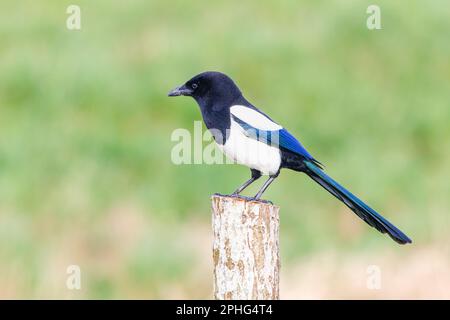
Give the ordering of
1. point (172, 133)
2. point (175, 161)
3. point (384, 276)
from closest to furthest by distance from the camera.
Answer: point (384, 276) < point (175, 161) < point (172, 133)

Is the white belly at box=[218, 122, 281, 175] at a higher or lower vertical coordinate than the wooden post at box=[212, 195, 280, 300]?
higher

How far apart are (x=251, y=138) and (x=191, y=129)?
5318mm

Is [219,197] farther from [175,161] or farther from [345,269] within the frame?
[175,161]

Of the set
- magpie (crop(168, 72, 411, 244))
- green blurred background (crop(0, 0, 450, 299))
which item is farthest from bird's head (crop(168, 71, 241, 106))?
green blurred background (crop(0, 0, 450, 299))

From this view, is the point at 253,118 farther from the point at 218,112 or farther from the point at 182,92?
the point at 182,92

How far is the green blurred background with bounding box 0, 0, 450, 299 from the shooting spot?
827 centimetres

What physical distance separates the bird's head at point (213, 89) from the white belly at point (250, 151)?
0.19 m

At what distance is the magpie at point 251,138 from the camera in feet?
15.8

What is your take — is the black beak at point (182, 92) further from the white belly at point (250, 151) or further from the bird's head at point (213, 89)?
the white belly at point (250, 151)

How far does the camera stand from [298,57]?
11250 millimetres

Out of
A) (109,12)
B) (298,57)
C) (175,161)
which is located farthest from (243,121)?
(109,12)

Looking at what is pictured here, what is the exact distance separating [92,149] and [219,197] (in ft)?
18.1

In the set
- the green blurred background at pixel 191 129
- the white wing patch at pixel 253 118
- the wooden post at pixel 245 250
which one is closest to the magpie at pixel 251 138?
the white wing patch at pixel 253 118

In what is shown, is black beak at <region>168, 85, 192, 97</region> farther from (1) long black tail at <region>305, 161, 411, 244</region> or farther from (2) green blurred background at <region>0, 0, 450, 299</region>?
(2) green blurred background at <region>0, 0, 450, 299</region>
